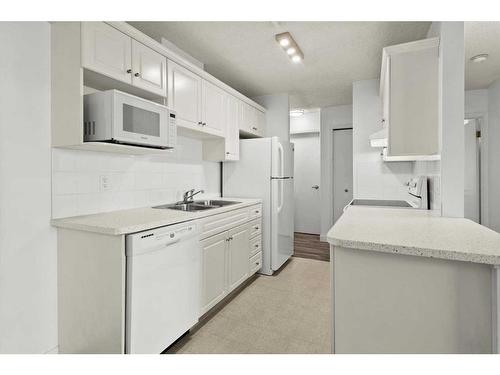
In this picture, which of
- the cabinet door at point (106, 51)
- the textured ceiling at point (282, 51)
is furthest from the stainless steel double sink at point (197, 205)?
the textured ceiling at point (282, 51)

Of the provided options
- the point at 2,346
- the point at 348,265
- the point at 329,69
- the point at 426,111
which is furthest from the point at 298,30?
the point at 2,346

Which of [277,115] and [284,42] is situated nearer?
[284,42]

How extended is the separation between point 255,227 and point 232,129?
1187mm

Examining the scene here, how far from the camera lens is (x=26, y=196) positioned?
162 cm

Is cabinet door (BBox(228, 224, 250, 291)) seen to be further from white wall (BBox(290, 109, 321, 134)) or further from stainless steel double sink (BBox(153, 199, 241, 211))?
Answer: white wall (BBox(290, 109, 321, 134))

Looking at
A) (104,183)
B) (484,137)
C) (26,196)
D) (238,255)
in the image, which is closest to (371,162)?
(484,137)

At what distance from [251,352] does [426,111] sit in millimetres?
2071

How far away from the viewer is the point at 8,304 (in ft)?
5.09

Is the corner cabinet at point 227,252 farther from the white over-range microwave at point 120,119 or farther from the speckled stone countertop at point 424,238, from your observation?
the speckled stone countertop at point 424,238

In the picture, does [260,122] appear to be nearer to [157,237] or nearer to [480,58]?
[480,58]

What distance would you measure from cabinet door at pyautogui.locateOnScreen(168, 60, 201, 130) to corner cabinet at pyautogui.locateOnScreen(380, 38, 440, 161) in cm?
161

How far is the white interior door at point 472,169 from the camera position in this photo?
334 cm

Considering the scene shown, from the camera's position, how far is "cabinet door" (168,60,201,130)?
2238 millimetres
